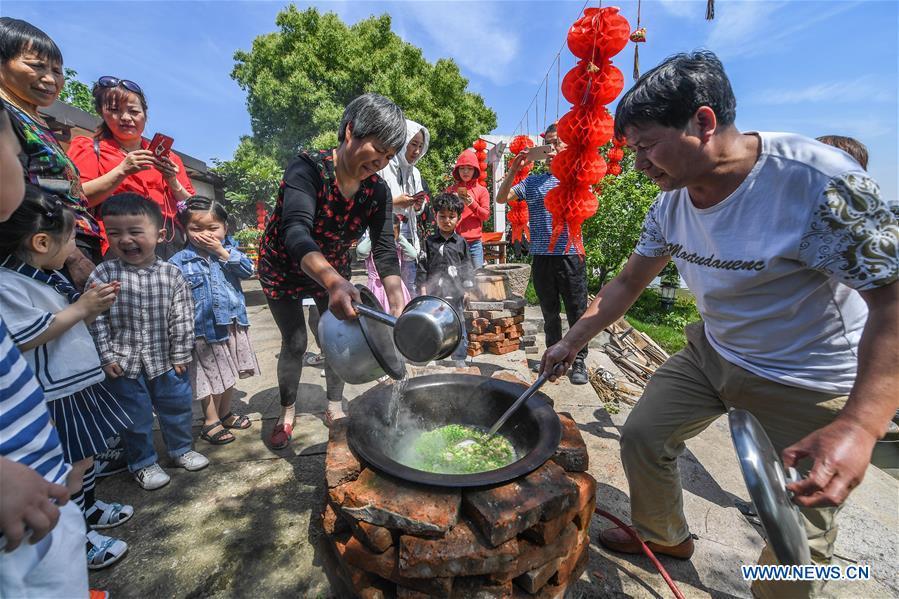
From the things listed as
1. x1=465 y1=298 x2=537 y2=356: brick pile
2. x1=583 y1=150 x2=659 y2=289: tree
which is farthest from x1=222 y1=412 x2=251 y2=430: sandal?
x1=583 y1=150 x2=659 y2=289: tree

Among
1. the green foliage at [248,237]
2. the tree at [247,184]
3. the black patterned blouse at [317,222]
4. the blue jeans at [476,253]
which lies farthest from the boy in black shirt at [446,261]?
the tree at [247,184]

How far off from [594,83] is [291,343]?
3.58m

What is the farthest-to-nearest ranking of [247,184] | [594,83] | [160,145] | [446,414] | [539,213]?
[247,184], [539,213], [594,83], [160,145], [446,414]

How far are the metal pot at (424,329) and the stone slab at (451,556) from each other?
0.80 metres

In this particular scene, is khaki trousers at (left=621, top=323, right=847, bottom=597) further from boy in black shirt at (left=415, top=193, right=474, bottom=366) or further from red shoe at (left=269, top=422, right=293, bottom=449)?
boy in black shirt at (left=415, top=193, right=474, bottom=366)

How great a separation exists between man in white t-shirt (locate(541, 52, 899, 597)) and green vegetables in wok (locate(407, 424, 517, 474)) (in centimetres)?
72

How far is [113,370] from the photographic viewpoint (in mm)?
2510

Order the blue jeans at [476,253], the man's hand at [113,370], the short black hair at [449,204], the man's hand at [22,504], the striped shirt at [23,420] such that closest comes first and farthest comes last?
the man's hand at [22,504] → the striped shirt at [23,420] → the man's hand at [113,370] → the short black hair at [449,204] → the blue jeans at [476,253]

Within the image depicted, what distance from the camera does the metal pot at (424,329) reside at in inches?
76.6

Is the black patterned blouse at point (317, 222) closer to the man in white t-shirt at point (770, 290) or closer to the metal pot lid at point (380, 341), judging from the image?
the metal pot lid at point (380, 341)

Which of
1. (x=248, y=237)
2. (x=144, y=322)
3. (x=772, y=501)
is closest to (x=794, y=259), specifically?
(x=772, y=501)

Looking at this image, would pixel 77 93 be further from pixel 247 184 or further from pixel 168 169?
pixel 168 169

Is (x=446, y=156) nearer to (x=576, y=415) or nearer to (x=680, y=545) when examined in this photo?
(x=576, y=415)

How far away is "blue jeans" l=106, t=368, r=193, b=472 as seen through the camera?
2.62 metres
